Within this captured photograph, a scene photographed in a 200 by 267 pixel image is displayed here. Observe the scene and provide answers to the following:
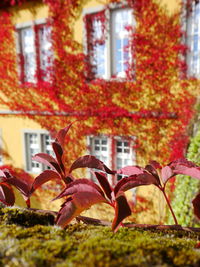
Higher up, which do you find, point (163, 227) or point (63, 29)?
point (63, 29)

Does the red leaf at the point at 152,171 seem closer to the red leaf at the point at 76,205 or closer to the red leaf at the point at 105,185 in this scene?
the red leaf at the point at 105,185

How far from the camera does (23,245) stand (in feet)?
2.60

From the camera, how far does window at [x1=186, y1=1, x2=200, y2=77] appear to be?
595cm

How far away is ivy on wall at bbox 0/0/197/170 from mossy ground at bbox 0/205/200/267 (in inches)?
235

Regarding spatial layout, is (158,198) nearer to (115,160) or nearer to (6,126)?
(115,160)

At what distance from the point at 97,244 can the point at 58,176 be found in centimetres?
41

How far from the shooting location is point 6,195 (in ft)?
3.81

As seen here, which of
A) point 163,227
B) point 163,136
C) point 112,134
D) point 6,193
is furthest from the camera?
point 112,134

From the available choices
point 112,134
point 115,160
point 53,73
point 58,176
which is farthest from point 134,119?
point 58,176

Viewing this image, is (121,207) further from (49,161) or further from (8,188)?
(8,188)

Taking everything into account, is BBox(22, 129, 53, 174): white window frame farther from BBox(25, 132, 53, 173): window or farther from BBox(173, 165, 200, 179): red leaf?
BBox(173, 165, 200, 179): red leaf

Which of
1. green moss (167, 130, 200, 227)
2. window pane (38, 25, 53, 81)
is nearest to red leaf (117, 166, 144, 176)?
green moss (167, 130, 200, 227)

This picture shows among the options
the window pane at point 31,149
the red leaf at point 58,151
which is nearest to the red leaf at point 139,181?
the red leaf at point 58,151

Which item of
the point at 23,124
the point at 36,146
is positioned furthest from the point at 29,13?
the point at 36,146
